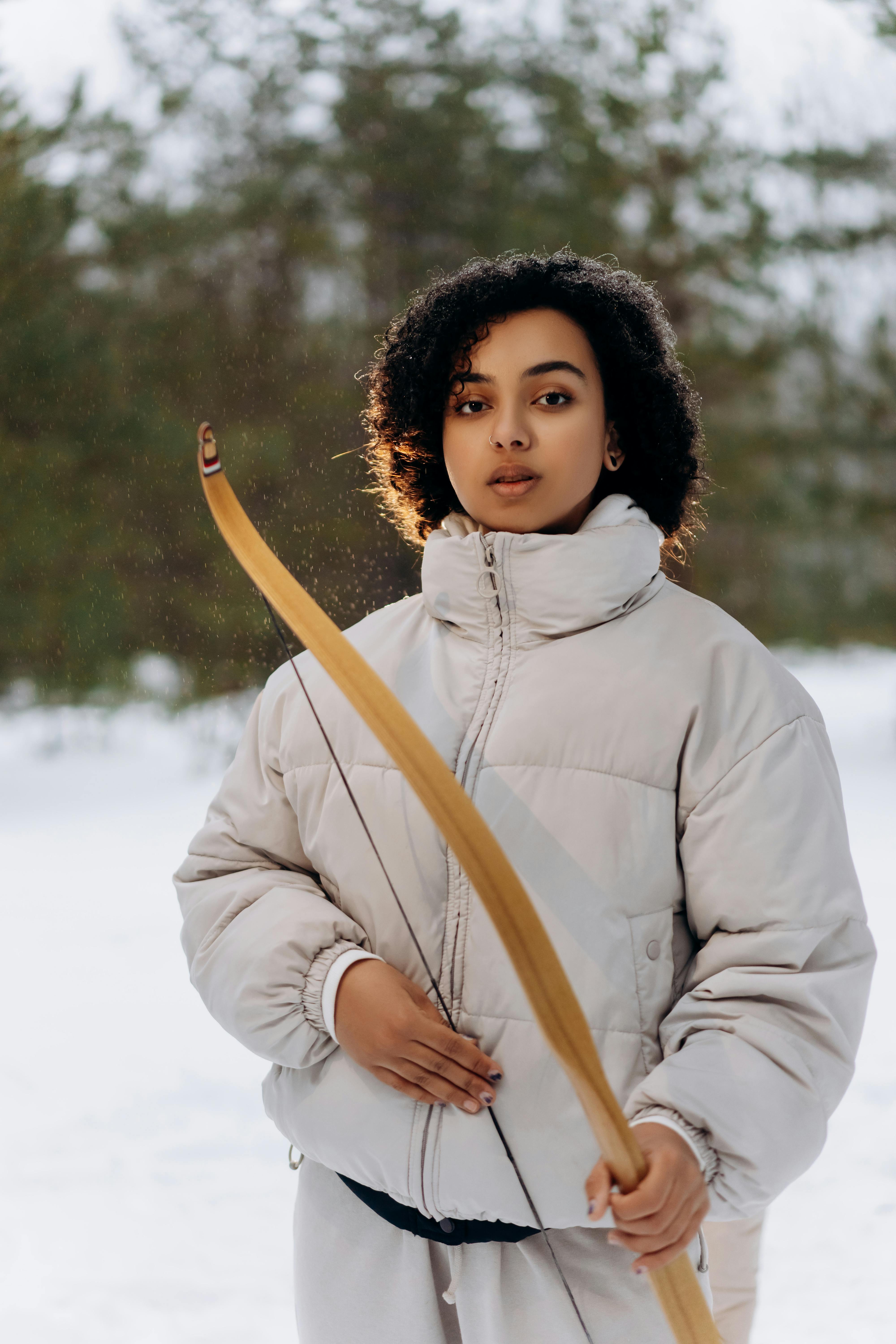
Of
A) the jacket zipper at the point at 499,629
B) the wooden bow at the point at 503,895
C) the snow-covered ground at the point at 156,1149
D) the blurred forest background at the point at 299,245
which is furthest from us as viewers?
the blurred forest background at the point at 299,245

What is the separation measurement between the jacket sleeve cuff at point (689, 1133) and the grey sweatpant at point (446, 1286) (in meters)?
0.10

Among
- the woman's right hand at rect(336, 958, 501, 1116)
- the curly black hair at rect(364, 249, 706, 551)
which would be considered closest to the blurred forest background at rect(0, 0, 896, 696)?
the curly black hair at rect(364, 249, 706, 551)

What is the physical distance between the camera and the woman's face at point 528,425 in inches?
23.8

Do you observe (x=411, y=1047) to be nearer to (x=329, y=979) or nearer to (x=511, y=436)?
(x=329, y=979)

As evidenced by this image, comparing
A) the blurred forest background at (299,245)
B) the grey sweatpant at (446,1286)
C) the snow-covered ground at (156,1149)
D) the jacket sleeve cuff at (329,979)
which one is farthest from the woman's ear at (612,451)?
the blurred forest background at (299,245)

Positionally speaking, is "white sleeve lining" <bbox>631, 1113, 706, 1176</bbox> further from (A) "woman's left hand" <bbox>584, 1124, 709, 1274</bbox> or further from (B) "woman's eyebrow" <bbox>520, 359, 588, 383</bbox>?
(B) "woman's eyebrow" <bbox>520, 359, 588, 383</bbox>

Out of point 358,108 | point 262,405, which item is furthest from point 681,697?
point 358,108

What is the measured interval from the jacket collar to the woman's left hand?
0.83 ft

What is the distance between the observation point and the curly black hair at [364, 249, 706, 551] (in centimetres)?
63

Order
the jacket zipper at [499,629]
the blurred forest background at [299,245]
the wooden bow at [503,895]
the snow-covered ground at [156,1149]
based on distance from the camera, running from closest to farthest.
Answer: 1. the wooden bow at [503,895]
2. the jacket zipper at [499,629]
3. the snow-covered ground at [156,1149]
4. the blurred forest background at [299,245]

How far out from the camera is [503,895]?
480mm

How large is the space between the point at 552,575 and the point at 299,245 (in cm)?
335

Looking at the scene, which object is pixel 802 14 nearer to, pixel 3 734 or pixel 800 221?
pixel 800 221

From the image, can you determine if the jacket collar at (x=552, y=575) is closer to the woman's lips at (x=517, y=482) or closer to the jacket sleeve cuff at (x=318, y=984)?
the woman's lips at (x=517, y=482)
